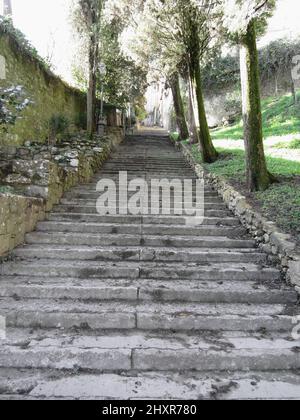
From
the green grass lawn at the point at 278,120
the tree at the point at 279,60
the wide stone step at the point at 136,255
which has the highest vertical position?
the tree at the point at 279,60

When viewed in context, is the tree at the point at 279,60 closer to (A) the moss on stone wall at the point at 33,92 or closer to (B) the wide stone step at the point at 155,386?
(A) the moss on stone wall at the point at 33,92

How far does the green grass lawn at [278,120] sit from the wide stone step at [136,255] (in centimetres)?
745

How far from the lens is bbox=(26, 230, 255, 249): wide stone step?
483 centimetres

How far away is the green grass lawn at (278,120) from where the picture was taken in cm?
1104

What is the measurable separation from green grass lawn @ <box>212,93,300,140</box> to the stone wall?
267 inches

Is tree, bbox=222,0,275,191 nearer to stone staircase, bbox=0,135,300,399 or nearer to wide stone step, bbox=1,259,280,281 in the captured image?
stone staircase, bbox=0,135,300,399

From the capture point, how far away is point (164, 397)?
2459 millimetres

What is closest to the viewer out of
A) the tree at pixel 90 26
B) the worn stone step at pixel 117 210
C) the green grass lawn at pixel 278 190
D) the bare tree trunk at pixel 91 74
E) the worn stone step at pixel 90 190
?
the green grass lawn at pixel 278 190

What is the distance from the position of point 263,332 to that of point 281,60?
1630cm

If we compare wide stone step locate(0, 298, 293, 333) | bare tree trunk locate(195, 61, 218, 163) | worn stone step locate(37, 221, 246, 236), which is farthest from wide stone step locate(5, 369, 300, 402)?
bare tree trunk locate(195, 61, 218, 163)

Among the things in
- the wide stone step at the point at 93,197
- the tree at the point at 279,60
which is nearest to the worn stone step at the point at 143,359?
the wide stone step at the point at 93,197

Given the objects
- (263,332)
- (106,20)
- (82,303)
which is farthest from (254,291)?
(106,20)

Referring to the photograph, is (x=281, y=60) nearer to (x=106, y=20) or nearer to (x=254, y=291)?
(x=106, y=20)

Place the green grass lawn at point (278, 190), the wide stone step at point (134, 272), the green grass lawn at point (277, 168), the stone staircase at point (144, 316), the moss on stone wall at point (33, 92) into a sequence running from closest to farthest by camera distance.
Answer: the stone staircase at point (144, 316), the wide stone step at point (134, 272), the green grass lawn at point (278, 190), the green grass lawn at point (277, 168), the moss on stone wall at point (33, 92)
